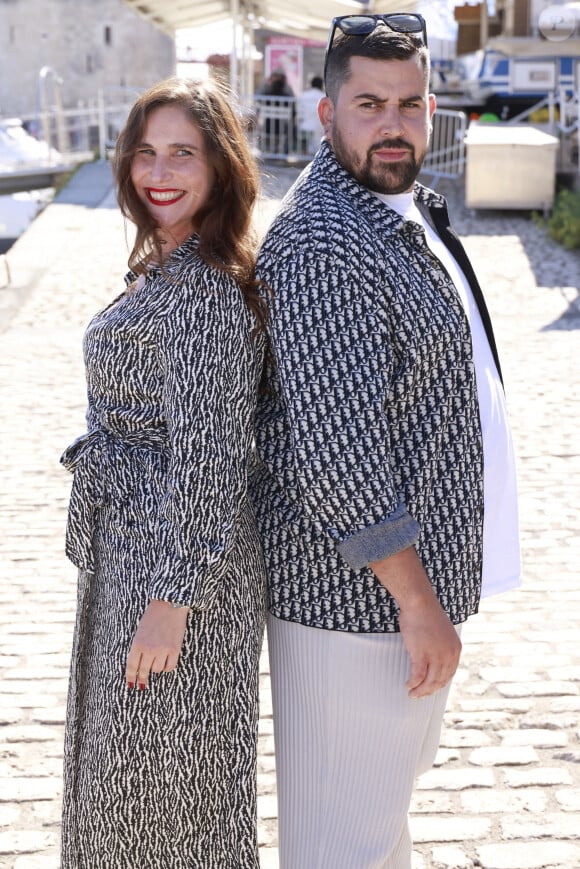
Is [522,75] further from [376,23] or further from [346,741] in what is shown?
[346,741]

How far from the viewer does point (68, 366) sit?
9391 mm

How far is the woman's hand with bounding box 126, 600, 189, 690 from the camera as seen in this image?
2027 millimetres

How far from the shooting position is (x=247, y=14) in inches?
803

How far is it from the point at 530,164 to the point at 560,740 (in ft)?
41.5

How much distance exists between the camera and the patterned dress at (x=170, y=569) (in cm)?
201

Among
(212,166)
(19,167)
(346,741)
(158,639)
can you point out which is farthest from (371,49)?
(19,167)

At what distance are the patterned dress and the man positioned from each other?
10 cm

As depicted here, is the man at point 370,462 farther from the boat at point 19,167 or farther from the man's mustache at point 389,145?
the boat at point 19,167

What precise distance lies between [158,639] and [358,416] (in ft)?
1.84

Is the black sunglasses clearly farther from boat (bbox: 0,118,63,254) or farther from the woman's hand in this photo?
boat (bbox: 0,118,63,254)

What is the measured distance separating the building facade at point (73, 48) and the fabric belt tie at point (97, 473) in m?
57.2

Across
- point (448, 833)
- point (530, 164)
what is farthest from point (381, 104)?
point (530, 164)

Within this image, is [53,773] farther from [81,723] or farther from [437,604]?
[437,604]

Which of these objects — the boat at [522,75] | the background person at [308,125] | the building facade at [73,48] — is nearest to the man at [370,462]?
the background person at [308,125]
